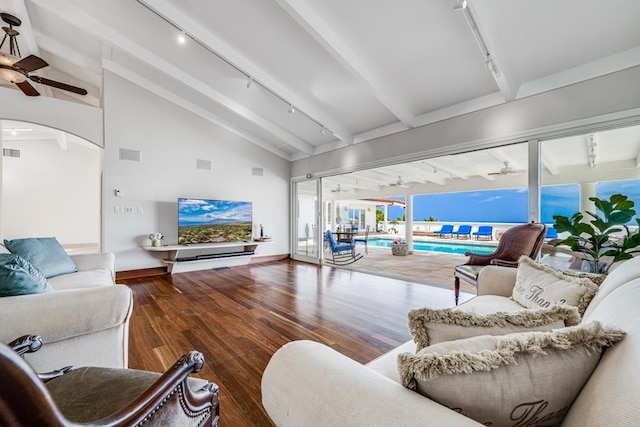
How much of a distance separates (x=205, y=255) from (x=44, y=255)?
3083mm

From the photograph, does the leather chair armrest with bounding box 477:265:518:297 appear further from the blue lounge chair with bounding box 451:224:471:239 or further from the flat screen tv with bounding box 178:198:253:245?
the blue lounge chair with bounding box 451:224:471:239

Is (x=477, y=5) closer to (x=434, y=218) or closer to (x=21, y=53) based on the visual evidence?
(x=21, y=53)

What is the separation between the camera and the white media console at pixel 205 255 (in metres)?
5.21

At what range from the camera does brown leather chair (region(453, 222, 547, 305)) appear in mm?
3010

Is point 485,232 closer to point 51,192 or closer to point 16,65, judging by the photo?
point 16,65

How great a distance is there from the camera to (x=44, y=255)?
103 inches

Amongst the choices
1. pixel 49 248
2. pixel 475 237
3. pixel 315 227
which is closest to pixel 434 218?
pixel 475 237

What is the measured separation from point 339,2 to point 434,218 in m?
→ 12.1

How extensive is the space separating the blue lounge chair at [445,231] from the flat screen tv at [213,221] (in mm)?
9332

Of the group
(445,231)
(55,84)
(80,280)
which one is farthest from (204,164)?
(445,231)

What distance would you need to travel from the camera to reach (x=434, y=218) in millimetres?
13398

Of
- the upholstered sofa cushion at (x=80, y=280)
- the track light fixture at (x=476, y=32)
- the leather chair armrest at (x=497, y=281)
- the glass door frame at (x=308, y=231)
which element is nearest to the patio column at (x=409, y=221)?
the glass door frame at (x=308, y=231)

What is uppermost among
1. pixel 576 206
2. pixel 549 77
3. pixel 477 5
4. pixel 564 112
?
pixel 477 5

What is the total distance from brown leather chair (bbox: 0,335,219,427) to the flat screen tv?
4.46 metres
